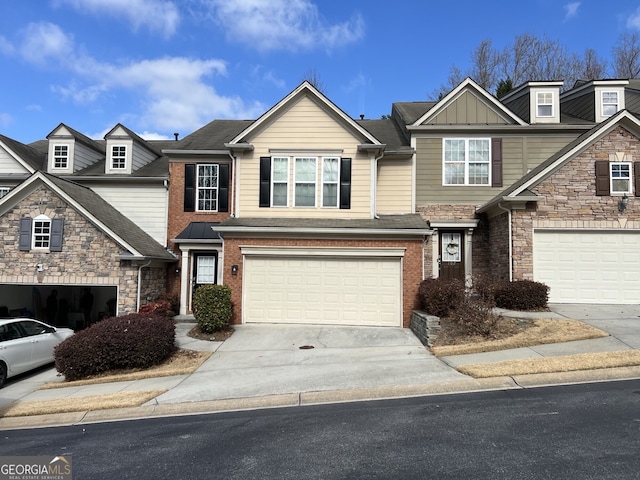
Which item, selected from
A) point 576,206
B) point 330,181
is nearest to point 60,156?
point 330,181

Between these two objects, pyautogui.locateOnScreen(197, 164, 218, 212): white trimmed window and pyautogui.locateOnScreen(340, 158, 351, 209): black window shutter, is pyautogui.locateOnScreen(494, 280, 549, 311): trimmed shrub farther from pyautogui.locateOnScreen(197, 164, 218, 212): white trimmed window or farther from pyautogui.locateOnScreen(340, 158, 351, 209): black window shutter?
pyautogui.locateOnScreen(197, 164, 218, 212): white trimmed window

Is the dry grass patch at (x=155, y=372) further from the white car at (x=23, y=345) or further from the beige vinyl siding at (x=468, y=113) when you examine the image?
the beige vinyl siding at (x=468, y=113)

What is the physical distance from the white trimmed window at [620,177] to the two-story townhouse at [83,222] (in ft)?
52.4

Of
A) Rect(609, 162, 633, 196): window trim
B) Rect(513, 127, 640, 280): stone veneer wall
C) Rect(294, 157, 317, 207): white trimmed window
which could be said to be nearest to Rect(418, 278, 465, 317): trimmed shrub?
Rect(513, 127, 640, 280): stone veneer wall

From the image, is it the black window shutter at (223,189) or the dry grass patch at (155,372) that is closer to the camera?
the dry grass patch at (155,372)

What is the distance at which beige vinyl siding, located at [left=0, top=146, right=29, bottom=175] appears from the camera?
18031mm

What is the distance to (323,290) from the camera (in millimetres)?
13703

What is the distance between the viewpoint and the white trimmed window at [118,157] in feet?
58.7

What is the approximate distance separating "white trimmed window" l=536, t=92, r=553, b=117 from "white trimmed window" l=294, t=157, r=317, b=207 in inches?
370

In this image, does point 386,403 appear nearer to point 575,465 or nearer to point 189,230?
point 575,465

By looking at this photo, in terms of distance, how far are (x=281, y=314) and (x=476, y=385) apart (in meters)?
7.45

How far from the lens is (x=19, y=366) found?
10391 millimetres

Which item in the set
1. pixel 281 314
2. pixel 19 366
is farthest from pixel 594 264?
Answer: pixel 19 366

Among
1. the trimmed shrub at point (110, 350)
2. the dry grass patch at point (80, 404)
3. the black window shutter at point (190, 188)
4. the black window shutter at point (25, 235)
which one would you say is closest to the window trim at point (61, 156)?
the black window shutter at point (25, 235)
